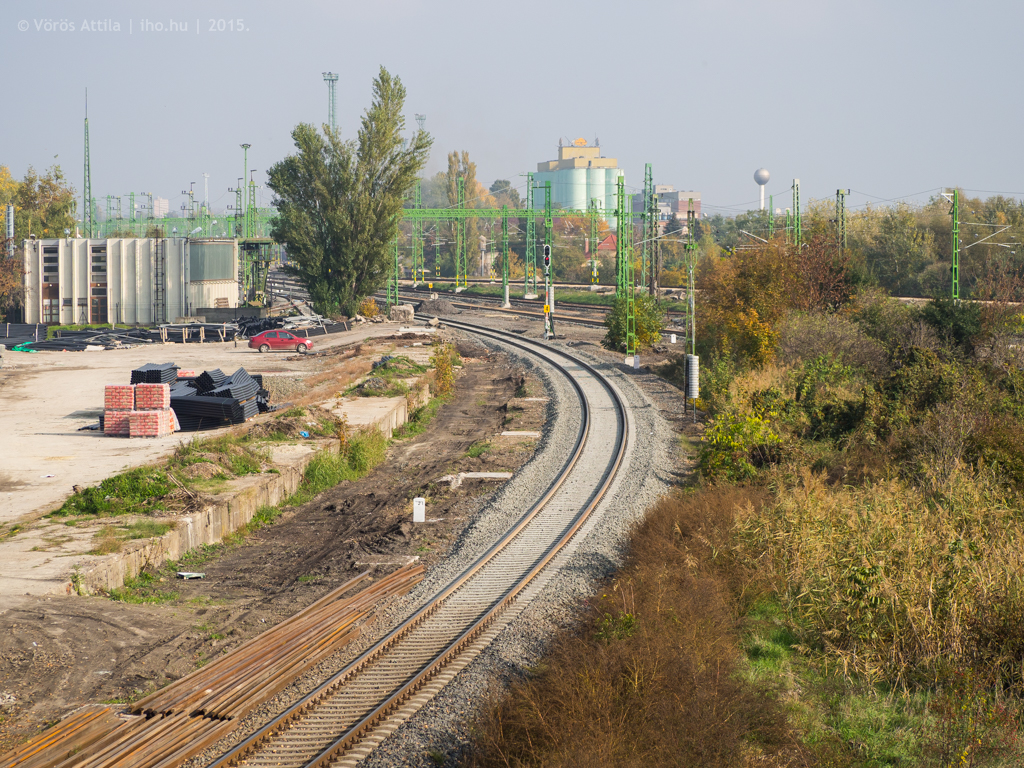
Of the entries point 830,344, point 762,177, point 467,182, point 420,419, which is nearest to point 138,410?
point 420,419

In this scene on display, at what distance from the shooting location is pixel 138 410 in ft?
77.6

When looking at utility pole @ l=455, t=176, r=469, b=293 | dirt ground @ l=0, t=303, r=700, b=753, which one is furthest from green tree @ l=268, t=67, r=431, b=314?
dirt ground @ l=0, t=303, r=700, b=753

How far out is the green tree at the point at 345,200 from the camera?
5656cm

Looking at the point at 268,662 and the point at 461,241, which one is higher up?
the point at 461,241

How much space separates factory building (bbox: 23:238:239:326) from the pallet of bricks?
38946 mm

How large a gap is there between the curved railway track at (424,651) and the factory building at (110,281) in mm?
48904

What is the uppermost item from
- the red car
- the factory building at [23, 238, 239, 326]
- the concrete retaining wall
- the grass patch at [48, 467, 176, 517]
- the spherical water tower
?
the spherical water tower

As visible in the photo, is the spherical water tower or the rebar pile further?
the spherical water tower

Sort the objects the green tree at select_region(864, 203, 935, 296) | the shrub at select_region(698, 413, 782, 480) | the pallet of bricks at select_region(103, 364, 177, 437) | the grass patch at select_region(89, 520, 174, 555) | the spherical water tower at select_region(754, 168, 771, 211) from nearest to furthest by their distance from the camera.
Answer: the grass patch at select_region(89, 520, 174, 555), the shrub at select_region(698, 413, 782, 480), the pallet of bricks at select_region(103, 364, 177, 437), the green tree at select_region(864, 203, 935, 296), the spherical water tower at select_region(754, 168, 771, 211)

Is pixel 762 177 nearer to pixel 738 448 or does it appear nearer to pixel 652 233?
pixel 652 233

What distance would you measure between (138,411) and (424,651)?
52.0 ft

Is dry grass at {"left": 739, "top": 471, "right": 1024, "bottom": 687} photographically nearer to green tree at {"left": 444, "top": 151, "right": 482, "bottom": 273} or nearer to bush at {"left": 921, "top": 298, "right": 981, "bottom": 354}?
bush at {"left": 921, "top": 298, "right": 981, "bottom": 354}

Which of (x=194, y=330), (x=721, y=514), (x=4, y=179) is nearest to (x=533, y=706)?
(x=721, y=514)

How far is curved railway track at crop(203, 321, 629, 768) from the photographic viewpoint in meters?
8.59
